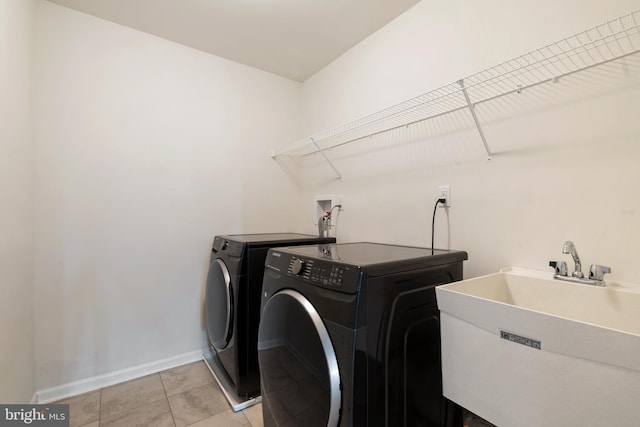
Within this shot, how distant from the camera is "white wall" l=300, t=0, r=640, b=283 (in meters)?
1.02

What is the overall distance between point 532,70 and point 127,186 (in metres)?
2.42

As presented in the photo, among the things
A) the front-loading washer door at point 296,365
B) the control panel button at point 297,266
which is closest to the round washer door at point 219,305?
the front-loading washer door at point 296,365

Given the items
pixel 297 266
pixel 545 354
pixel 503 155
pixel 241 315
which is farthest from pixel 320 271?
pixel 503 155

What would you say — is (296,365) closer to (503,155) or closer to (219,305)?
(219,305)

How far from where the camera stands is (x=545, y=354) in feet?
2.29

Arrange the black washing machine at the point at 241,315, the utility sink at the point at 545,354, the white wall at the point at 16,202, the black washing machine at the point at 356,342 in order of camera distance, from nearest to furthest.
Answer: the utility sink at the point at 545,354, the black washing machine at the point at 356,342, the white wall at the point at 16,202, the black washing machine at the point at 241,315

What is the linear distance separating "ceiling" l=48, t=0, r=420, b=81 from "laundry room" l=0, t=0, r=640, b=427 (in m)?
0.05

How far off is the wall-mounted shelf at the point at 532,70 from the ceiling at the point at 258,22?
0.70 m

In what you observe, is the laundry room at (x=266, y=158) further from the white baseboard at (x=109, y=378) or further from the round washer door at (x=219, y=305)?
the round washer door at (x=219, y=305)

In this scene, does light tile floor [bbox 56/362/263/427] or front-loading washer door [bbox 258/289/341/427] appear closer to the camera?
→ front-loading washer door [bbox 258/289/341/427]

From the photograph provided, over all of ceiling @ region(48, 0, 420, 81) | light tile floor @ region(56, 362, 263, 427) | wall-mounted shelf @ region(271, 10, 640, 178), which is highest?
ceiling @ region(48, 0, 420, 81)

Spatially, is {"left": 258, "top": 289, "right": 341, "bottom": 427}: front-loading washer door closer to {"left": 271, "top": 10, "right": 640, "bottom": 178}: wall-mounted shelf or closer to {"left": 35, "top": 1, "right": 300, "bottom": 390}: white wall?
{"left": 271, "top": 10, "right": 640, "bottom": 178}: wall-mounted shelf

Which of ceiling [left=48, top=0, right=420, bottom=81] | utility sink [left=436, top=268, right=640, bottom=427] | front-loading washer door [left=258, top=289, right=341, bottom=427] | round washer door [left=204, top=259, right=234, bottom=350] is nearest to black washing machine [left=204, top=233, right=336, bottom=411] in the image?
round washer door [left=204, top=259, right=234, bottom=350]

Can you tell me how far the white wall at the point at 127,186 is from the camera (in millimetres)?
1756
